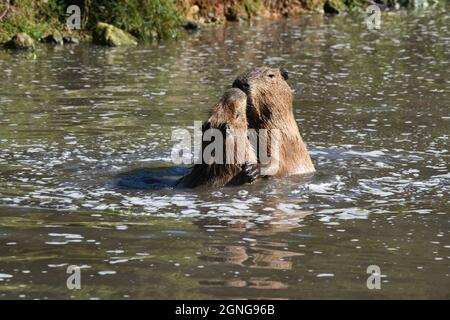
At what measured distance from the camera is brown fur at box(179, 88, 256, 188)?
8.61 metres

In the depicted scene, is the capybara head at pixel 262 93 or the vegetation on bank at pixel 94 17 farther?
the vegetation on bank at pixel 94 17

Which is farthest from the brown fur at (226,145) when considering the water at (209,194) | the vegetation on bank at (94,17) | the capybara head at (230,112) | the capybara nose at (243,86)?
the vegetation on bank at (94,17)

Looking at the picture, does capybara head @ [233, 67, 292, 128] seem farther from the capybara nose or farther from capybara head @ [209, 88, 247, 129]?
capybara head @ [209, 88, 247, 129]

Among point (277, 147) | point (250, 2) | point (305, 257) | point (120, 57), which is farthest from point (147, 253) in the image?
point (250, 2)

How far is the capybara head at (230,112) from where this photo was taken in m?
8.59

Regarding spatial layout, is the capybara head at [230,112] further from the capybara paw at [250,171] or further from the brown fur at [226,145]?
the capybara paw at [250,171]

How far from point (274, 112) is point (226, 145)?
2.62 ft

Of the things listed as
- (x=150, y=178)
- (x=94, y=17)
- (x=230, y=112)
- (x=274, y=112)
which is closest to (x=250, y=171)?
(x=230, y=112)

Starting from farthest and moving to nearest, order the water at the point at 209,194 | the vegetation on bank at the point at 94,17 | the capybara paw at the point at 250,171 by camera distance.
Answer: the vegetation on bank at the point at 94,17, the capybara paw at the point at 250,171, the water at the point at 209,194

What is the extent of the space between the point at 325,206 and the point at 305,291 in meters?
2.30

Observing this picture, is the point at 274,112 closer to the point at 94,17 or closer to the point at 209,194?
the point at 209,194

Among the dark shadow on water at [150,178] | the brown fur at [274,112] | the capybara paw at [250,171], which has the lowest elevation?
the dark shadow on water at [150,178]

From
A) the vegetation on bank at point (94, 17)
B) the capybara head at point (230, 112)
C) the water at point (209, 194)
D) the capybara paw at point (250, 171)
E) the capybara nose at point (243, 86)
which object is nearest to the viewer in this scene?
the water at point (209, 194)
